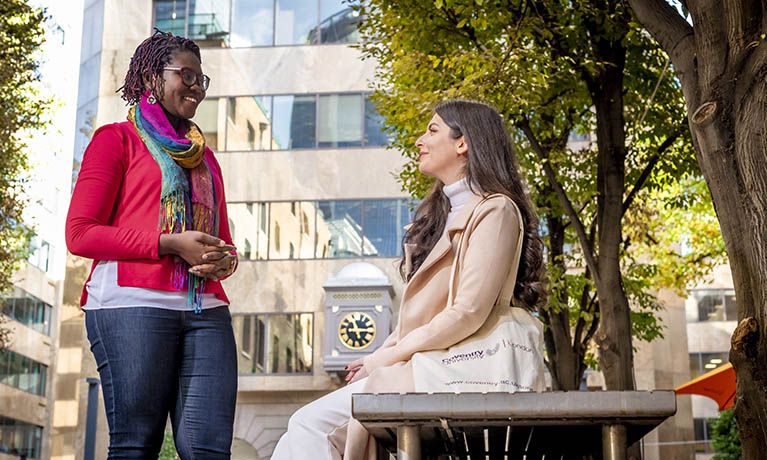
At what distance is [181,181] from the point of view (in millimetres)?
3518

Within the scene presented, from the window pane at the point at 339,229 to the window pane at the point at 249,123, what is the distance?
8.88 ft

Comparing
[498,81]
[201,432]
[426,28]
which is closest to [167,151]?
[201,432]

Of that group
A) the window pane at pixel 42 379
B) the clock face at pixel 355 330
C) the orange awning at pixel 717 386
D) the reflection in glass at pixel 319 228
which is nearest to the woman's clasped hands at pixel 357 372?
the orange awning at pixel 717 386

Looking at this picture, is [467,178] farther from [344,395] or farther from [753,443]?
[753,443]

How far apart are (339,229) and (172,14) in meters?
8.88

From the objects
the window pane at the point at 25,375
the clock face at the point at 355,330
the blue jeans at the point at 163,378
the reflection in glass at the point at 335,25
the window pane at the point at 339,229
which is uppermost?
the reflection in glass at the point at 335,25

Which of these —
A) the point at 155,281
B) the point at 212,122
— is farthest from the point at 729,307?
the point at 155,281

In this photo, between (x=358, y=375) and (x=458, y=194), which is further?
(x=458, y=194)

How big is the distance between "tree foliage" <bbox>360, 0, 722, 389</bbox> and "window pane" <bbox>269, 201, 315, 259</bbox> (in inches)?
442

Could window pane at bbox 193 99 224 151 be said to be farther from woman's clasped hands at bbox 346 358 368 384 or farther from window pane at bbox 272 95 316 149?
woman's clasped hands at bbox 346 358 368 384

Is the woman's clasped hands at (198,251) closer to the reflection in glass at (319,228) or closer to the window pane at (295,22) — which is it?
the reflection in glass at (319,228)

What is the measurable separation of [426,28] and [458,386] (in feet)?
36.6

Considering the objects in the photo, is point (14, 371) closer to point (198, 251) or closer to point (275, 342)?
point (275, 342)

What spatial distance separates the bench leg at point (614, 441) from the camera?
2.40 meters
